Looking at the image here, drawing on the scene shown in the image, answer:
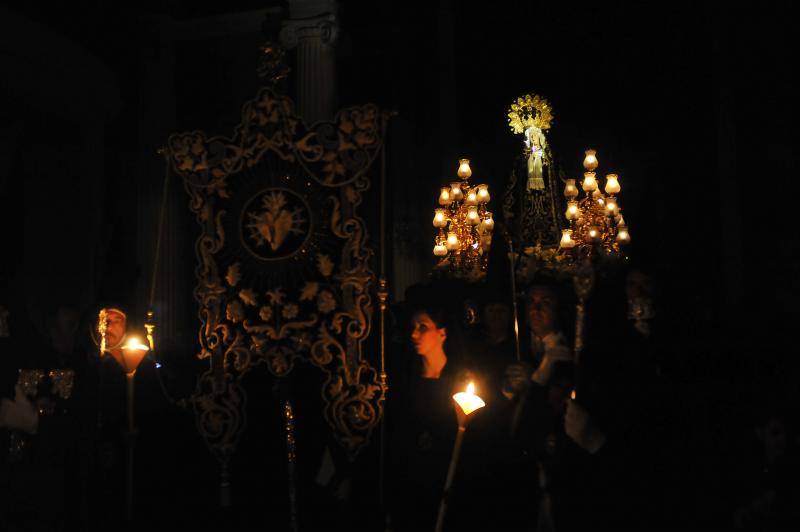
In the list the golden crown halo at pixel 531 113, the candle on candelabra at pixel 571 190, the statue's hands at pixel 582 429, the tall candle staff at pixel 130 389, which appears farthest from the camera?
the golden crown halo at pixel 531 113

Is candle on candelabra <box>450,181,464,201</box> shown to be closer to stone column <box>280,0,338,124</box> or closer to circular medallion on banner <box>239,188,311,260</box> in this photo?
stone column <box>280,0,338,124</box>

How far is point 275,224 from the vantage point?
4738 millimetres

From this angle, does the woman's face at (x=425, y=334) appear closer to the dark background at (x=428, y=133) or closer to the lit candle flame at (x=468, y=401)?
the lit candle flame at (x=468, y=401)

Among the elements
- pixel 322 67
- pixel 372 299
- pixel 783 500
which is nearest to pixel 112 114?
pixel 322 67

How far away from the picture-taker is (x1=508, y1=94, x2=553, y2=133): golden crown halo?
864 centimetres

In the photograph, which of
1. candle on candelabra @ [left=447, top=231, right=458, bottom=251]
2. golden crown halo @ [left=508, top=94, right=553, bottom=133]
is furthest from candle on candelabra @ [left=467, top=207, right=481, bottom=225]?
golden crown halo @ [left=508, top=94, right=553, bottom=133]

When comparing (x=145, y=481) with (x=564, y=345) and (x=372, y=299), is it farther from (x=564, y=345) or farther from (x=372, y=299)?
(x=564, y=345)

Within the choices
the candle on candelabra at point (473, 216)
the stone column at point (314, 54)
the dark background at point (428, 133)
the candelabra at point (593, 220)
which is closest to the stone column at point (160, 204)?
the dark background at point (428, 133)

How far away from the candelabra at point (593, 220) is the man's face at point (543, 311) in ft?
9.91

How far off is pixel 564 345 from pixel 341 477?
1593 mm

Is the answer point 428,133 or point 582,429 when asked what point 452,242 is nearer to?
point 428,133

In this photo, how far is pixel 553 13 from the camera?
358 inches

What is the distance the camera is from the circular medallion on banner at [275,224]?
187 inches

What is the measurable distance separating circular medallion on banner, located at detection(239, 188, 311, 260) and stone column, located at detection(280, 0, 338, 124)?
2.95 meters
